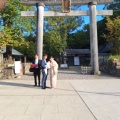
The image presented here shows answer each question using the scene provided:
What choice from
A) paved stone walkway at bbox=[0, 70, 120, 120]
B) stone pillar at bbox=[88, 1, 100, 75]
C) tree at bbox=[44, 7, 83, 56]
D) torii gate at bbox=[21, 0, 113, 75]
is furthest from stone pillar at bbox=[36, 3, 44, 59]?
tree at bbox=[44, 7, 83, 56]

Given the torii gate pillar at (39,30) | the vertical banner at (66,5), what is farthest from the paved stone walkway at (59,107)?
the torii gate pillar at (39,30)

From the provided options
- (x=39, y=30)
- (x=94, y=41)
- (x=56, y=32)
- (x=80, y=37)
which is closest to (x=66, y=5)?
(x=39, y=30)

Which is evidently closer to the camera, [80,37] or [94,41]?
[94,41]

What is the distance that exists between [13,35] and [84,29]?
91.9 ft

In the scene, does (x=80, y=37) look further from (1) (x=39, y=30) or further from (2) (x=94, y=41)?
(1) (x=39, y=30)

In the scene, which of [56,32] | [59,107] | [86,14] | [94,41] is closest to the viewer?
[59,107]

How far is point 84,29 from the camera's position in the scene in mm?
58062

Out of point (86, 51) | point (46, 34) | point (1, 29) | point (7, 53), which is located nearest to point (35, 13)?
point (1, 29)

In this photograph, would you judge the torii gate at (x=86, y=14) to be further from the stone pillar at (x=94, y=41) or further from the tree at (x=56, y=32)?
the tree at (x=56, y=32)

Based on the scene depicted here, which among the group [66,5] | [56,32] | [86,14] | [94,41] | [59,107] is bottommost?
[59,107]

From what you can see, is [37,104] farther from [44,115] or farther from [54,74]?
[54,74]

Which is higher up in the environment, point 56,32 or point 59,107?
point 56,32

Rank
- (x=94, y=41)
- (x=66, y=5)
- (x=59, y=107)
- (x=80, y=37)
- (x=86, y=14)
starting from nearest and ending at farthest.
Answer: (x=59, y=107), (x=66, y=5), (x=94, y=41), (x=86, y=14), (x=80, y=37)

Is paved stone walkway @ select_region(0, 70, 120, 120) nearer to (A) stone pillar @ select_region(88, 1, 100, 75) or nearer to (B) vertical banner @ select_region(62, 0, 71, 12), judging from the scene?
(B) vertical banner @ select_region(62, 0, 71, 12)
